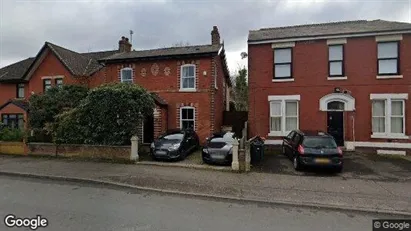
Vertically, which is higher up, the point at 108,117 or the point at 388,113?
the point at 388,113

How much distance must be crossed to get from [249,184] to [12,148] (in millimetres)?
13090

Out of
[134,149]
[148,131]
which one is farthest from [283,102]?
[134,149]

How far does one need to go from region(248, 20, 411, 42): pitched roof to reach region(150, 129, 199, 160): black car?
24.1 feet

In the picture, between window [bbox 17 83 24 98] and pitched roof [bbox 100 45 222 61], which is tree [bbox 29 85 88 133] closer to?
pitched roof [bbox 100 45 222 61]

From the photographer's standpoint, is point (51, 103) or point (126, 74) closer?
point (51, 103)

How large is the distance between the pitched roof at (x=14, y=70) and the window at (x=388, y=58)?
27.5m

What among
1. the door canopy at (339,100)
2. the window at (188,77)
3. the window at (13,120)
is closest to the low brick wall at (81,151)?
the window at (188,77)

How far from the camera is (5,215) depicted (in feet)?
18.7

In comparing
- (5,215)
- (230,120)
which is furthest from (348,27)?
(5,215)

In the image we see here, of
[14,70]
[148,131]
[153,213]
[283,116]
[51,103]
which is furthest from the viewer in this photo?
[14,70]

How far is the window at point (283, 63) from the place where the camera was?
52.1ft

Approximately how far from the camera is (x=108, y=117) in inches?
514

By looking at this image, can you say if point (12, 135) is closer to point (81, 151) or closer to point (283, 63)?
point (81, 151)

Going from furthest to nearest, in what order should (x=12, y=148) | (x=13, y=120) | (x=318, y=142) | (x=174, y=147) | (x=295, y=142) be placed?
(x=13, y=120), (x=12, y=148), (x=174, y=147), (x=295, y=142), (x=318, y=142)
